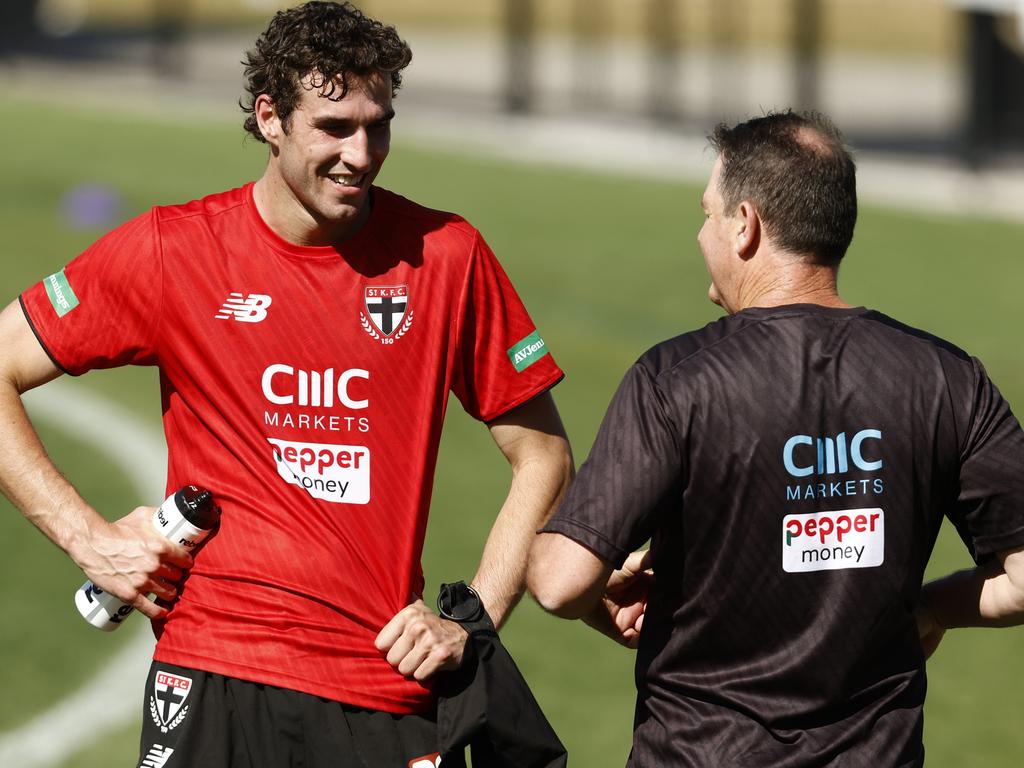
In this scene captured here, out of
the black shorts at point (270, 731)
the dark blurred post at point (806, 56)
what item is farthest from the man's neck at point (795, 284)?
the dark blurred post at point (806, 56)

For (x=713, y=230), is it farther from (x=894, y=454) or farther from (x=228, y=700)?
(x=228, y=700)

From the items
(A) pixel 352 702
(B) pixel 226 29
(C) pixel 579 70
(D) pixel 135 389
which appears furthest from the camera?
(B) pixel 226 29

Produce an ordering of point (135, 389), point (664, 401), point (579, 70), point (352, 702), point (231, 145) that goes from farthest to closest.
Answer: point (579, 70), point (231, 145), point (135, 389), point (352, 702), point (664, 401)

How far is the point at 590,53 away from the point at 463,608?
3055 cm

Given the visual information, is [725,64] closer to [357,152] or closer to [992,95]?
[992,95]

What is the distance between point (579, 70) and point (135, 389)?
24191mm

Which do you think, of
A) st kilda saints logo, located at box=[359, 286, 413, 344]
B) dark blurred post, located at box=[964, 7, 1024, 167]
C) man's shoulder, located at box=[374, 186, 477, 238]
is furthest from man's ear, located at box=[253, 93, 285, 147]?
dark blurred post, located at box=[964, 7, 1024, 167]

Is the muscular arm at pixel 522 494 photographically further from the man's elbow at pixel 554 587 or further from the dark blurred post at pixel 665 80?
the dark blurred post at pixel 665 80

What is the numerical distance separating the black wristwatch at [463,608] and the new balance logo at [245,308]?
869 mm

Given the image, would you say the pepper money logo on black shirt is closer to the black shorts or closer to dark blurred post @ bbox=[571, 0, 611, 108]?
the black shorts

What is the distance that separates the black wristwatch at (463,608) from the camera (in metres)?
4.09

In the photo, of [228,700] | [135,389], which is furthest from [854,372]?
[135,389]

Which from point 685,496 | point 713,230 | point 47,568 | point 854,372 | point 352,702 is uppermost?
point 713,230

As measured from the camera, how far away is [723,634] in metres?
3.67
